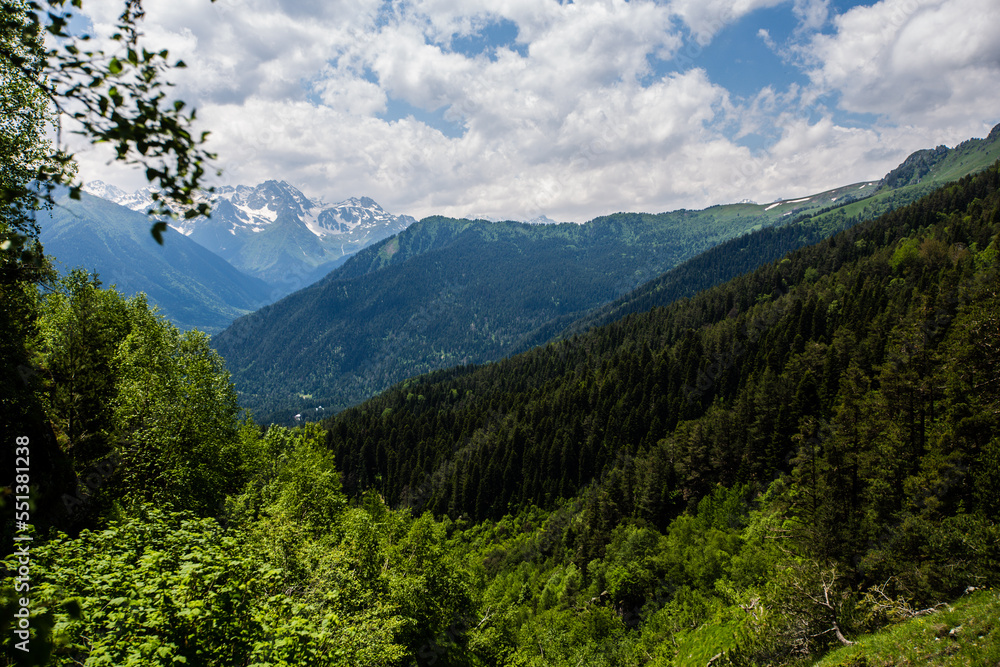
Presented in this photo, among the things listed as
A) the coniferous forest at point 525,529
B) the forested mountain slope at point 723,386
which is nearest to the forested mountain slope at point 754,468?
the coniferous forest at point 525,529

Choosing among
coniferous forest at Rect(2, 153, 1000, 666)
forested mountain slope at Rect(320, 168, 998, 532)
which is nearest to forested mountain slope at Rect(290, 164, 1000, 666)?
coniferous forest at Rect(2, 153, 1000, 666)

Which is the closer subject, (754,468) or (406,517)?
(406,517)

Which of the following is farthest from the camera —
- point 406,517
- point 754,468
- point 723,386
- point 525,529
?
point 723,386

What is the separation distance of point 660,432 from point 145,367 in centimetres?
8330

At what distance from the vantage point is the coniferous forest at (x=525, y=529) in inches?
442

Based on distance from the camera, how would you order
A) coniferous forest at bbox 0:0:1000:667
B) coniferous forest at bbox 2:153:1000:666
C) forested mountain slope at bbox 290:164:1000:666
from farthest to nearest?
forested mountain slope at bbox 290:164:1000:666, coniferous forest at bbox 2:153:1000:666, coniferous forest at bbox 0:0:1000:667

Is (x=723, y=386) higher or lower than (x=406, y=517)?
lower

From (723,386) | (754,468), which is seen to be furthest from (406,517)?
(723,386)

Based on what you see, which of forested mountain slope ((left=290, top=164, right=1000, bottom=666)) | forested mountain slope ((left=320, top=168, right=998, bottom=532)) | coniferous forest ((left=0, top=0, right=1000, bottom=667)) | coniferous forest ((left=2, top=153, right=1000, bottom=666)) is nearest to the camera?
coniferous forest ((left=0, top=0, right=1000, bottom=667))

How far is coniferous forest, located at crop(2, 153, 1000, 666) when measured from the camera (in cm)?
1123

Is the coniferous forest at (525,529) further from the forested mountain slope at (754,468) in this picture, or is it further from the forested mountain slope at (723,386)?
the forested mountain slope at (723,386)

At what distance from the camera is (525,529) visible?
3226 inches

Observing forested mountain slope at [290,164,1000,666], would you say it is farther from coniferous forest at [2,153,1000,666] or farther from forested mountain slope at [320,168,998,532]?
forested mountain slope at [320,168,998,532]

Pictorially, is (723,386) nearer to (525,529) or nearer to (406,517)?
(525,529)
